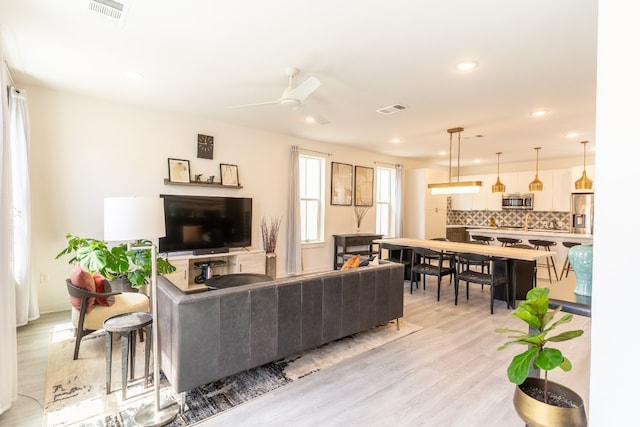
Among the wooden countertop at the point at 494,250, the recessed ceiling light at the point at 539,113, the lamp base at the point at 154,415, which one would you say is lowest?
the lamp base at the point at 154,415

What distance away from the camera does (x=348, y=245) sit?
6691mm

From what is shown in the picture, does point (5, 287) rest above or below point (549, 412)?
above

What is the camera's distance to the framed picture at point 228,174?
5.16 meters

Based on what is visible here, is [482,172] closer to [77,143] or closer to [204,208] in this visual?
[204,208]

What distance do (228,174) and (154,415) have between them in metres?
3.81

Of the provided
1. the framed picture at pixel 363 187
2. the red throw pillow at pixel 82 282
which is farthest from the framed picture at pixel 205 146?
the framed picture at pixel 363 187

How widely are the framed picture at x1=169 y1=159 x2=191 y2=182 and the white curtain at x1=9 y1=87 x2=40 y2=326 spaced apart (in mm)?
1609

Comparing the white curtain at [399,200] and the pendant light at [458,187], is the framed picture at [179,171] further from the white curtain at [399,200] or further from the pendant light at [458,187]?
the white curtain at [399,200]

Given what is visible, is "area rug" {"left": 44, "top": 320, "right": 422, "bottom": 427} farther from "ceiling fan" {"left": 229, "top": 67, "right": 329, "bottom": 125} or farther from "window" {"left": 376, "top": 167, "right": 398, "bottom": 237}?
"window" {"left": 376, "top": 167, "right": 398, "bottom": 237}

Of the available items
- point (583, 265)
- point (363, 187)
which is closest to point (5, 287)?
point (583, 265)

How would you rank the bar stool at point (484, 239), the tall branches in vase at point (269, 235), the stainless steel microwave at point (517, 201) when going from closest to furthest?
the tall branches in vase at point (269, 235) < the bar stool at point (484, 239) < the stainless steel microwave at point (517, 201)

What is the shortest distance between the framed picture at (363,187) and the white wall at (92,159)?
2692 mm

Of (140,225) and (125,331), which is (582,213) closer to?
(140,225)

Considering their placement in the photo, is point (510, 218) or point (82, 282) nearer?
point (82, 282)
